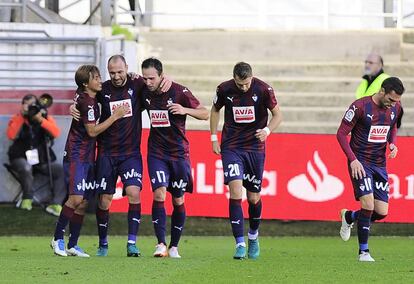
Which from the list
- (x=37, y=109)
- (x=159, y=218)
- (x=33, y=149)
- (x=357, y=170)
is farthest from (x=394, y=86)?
(x=33, y=149)

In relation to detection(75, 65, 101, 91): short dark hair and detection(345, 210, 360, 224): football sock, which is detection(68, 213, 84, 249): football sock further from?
detection(345, 210, 360, 224): football sock

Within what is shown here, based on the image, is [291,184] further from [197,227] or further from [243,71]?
[243,71]

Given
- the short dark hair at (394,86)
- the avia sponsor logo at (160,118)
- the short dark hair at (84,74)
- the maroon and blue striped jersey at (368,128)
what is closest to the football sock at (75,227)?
the avia sponsor logo at (160,118)

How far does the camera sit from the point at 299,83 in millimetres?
25453

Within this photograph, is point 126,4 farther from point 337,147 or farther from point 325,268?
point 325,268

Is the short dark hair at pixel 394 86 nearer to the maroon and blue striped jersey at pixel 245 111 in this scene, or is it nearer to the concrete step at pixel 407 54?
the maroon and blue striped jersey at pixel 245 111

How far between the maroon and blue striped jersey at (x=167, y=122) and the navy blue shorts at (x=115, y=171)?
0.25 m

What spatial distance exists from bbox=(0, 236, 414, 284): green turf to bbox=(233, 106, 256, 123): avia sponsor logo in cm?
160

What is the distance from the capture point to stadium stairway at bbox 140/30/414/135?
2498cm

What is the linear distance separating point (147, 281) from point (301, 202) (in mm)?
8871

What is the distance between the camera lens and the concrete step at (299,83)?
25.2 metres

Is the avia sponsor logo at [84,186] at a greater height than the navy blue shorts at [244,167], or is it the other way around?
the navy blue shorts at [244,167]

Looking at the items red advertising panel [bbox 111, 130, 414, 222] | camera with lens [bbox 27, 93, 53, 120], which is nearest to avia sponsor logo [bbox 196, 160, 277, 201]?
red advertising panel [bbox 111, 130, 414, 222]

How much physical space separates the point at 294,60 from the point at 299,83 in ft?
2.63
